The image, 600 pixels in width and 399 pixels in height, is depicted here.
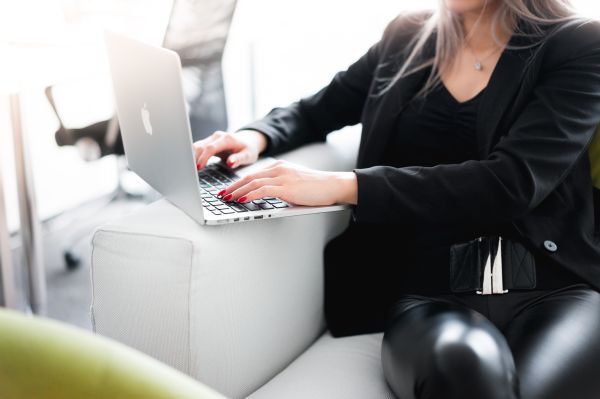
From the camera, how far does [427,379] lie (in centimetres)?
86

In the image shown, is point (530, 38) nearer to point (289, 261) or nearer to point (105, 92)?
point (289, 261)

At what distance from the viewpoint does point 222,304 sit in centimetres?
96

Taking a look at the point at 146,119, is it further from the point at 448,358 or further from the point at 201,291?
the point at 448,358

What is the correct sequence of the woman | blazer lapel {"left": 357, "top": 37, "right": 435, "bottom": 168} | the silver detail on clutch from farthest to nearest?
blazer lapel {"left": 357, "top": 37, "right": 435, "bottom": 168} < the silver detail on clutch < the woman

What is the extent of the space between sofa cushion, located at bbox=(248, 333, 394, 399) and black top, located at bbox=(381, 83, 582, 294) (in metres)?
0.14

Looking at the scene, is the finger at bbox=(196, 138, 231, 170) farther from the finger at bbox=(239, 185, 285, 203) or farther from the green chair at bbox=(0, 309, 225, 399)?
the green chair at bbox=(0, 309, 225, 399)

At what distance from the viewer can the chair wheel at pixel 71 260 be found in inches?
85.7

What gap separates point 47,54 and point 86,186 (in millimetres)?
1254

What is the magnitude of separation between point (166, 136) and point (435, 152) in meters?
0.50

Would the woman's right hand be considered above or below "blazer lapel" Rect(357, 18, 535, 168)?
below

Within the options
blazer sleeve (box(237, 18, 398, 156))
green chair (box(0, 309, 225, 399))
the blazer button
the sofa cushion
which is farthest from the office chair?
green chair (box(0, 309, 225, 399))

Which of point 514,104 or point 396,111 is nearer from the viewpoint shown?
point 514,104

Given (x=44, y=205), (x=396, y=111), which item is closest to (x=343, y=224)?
(x=396, y=111)

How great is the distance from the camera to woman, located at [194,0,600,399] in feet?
3.07
